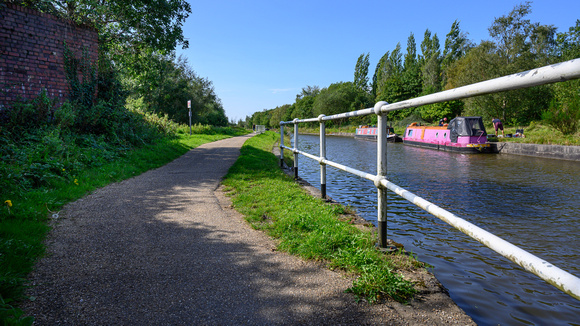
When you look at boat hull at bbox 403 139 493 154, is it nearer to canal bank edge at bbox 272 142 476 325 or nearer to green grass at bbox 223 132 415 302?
green grass at bbox 223 132 415 302

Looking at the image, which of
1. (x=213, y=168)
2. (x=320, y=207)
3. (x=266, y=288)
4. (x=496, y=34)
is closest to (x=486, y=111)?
(x=496, y=34)

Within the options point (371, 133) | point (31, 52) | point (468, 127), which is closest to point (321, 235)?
point (31, 52)

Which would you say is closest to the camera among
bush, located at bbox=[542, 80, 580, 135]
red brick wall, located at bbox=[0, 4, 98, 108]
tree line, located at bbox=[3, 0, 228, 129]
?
red brick wall, located at bbox=[0, 4, 98, 108]

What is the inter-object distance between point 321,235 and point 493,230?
3.03 meters

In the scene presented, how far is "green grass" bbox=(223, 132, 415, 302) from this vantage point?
7.02 ft

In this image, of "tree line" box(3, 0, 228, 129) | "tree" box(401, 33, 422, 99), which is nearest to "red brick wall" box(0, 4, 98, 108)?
"tree line" box(3, 0, 228, 129)

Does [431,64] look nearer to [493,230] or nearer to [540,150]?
[540,150]

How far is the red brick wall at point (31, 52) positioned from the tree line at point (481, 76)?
37.3ft

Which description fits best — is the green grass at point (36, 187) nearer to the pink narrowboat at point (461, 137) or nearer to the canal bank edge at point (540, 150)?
the pink narrowboat at point (461, 137)

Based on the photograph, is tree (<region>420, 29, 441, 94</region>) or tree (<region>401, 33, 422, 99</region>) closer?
tree (<region>420, 29, 441, 94</region>)

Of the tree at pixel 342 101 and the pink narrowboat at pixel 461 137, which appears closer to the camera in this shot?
the pink narrowboat at pixel 461 137

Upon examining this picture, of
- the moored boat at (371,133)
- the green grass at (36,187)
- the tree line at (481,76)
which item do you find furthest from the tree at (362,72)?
the green grass at (36,187)

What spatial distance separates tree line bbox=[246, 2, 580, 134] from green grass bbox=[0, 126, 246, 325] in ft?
36.1

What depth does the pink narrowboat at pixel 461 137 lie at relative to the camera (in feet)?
56.2
